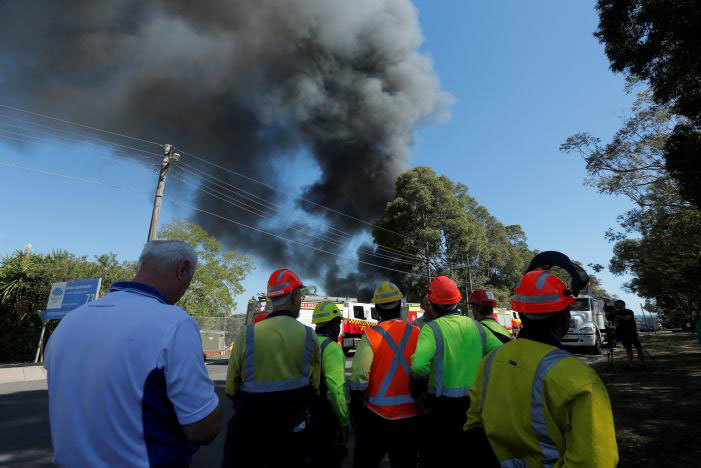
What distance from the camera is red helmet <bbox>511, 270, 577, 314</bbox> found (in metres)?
1.55

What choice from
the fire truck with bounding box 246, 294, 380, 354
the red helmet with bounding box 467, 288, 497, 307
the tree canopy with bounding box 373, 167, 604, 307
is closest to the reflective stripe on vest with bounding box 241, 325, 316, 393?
the red helmet with bounding box 467, 288, 497, 307

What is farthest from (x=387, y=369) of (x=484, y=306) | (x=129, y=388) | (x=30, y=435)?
(x=30, y=435)

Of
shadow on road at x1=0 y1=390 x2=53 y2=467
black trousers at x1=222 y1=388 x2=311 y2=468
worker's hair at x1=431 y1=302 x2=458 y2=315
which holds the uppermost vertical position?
worker's hair at x1=431 y1=302 x2=458 y2=315

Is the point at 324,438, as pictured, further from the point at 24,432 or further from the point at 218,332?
the point at 218,332

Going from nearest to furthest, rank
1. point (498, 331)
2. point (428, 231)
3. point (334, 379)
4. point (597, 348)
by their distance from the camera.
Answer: point (334, 379) < point (498, 331) < point (597, 348) < point (428, 231)

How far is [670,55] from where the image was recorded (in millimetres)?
7848

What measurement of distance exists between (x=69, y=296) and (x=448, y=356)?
49.7ft

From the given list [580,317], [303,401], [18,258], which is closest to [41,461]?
[303,401]

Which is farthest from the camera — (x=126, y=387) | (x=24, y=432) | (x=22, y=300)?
(x=22, y=300)

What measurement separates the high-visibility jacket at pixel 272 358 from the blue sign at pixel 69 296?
→ 13.0 metres

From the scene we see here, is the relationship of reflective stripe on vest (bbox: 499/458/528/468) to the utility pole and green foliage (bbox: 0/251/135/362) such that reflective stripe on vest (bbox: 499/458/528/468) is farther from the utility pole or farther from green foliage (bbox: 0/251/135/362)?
green foliage (bbox: 0/251/135/362)

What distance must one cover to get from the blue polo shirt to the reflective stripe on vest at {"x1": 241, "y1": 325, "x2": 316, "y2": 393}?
1080mm

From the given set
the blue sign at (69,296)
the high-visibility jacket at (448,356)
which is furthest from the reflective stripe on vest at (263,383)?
the blue sign at (69,296)

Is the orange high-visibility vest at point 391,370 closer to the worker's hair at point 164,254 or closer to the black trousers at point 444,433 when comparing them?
the black trousers at point 444,433
